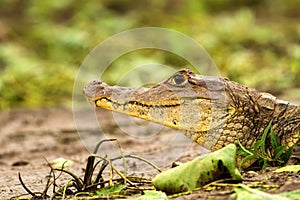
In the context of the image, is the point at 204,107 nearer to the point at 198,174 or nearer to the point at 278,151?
the point at 278,151

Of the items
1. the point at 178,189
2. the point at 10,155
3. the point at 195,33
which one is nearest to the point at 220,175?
the point at 178,189

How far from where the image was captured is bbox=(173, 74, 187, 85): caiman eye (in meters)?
4.66

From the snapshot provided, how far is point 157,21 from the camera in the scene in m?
15.3

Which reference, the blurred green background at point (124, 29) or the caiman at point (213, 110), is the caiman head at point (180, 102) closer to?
the caiman at point (213, 110)

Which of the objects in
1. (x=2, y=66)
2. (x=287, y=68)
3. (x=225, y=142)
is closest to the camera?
(x=225, y=142)

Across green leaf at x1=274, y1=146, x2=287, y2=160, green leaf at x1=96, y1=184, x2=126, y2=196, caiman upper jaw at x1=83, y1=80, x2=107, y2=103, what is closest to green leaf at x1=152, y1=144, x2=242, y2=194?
Answer: green leaf at x1=96, y1=184, x2=126, y2=196

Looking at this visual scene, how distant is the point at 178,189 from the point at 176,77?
1.22 m

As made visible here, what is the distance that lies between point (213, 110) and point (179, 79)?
1.02 feet

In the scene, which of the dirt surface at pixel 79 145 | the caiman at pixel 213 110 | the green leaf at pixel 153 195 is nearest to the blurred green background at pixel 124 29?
the dirt surface at pixel 79 145

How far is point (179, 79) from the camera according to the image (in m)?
4.68

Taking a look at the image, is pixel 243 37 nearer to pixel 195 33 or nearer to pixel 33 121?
pixel 195 33

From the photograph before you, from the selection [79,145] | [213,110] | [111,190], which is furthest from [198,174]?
[79,145]

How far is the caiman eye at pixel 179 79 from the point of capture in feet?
15.3

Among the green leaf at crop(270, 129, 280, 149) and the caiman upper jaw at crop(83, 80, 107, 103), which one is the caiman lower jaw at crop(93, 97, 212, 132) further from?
the green leaf at crop(270, 129, 280, 149)
